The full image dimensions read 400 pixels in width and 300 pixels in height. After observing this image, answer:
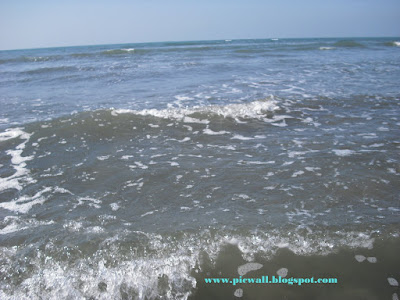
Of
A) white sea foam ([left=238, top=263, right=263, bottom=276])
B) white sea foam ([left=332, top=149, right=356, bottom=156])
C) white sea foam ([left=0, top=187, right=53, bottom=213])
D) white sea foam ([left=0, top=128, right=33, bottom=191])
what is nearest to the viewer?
Answer: white sea foam ([left=238, top=263, right=263, bottom=276])

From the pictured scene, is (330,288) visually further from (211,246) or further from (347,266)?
(211,246)

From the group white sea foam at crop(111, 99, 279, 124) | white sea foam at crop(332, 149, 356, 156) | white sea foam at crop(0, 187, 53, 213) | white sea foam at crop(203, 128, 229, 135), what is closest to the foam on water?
white sea foam at crop(0, 187, 53, 213)

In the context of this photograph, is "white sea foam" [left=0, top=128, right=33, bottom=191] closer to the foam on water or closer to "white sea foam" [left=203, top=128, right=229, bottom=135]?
the foam on water

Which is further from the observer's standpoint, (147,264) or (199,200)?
(199,200)

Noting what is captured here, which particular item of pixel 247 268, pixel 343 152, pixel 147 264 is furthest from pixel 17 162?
pixel 343 152

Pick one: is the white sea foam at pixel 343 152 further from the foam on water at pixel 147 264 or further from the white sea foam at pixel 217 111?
the white sea foam at pixel 217 111

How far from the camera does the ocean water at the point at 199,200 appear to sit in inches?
99.4

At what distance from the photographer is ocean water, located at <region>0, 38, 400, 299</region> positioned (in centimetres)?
253

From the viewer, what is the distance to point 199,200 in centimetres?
363

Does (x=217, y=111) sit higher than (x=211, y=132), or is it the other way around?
(x=217, y=111)

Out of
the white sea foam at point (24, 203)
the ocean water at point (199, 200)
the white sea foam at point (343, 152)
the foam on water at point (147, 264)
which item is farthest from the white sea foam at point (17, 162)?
the white sea foam at point (343, 152)

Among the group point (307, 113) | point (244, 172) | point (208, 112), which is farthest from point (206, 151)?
point (307, 113)

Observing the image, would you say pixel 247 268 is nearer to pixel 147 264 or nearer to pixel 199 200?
pixel 147 264

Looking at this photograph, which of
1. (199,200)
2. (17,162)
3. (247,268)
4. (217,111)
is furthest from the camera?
(217,111)
